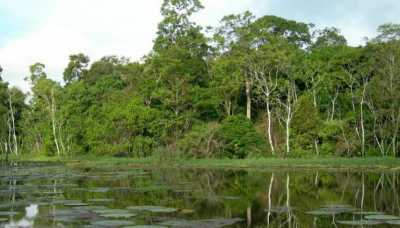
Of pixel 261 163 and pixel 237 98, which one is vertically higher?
pixel 237 98

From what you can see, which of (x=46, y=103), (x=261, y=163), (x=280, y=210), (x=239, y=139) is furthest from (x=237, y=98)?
(x=280, y=210)

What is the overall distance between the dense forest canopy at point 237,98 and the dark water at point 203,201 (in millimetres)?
12216

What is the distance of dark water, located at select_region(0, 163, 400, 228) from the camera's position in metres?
15.0

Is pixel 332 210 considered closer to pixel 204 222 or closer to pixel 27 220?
pixel 204 222

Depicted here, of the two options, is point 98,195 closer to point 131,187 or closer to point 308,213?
point 131,187

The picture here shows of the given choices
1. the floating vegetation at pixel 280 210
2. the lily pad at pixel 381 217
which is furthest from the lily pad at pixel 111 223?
the lily pad at pixel 381 217

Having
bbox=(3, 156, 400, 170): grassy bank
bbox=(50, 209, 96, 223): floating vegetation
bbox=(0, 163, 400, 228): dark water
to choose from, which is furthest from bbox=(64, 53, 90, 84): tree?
bbox=(50, 209, 96, 223): floating vegetation

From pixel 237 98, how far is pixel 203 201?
31232 mm

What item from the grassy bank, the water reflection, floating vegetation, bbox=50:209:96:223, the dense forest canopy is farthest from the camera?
the dense forest canopy

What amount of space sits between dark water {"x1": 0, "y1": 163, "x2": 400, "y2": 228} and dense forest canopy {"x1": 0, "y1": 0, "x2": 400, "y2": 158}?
1222cm

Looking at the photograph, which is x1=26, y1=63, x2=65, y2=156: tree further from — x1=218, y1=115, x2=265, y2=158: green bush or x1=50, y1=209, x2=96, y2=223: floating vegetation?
x1=50, y1=209, x2=96, y2=223: floating vegetation

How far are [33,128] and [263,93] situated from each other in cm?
3119

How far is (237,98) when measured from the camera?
50.3 meters

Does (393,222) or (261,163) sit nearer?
(393,222)
